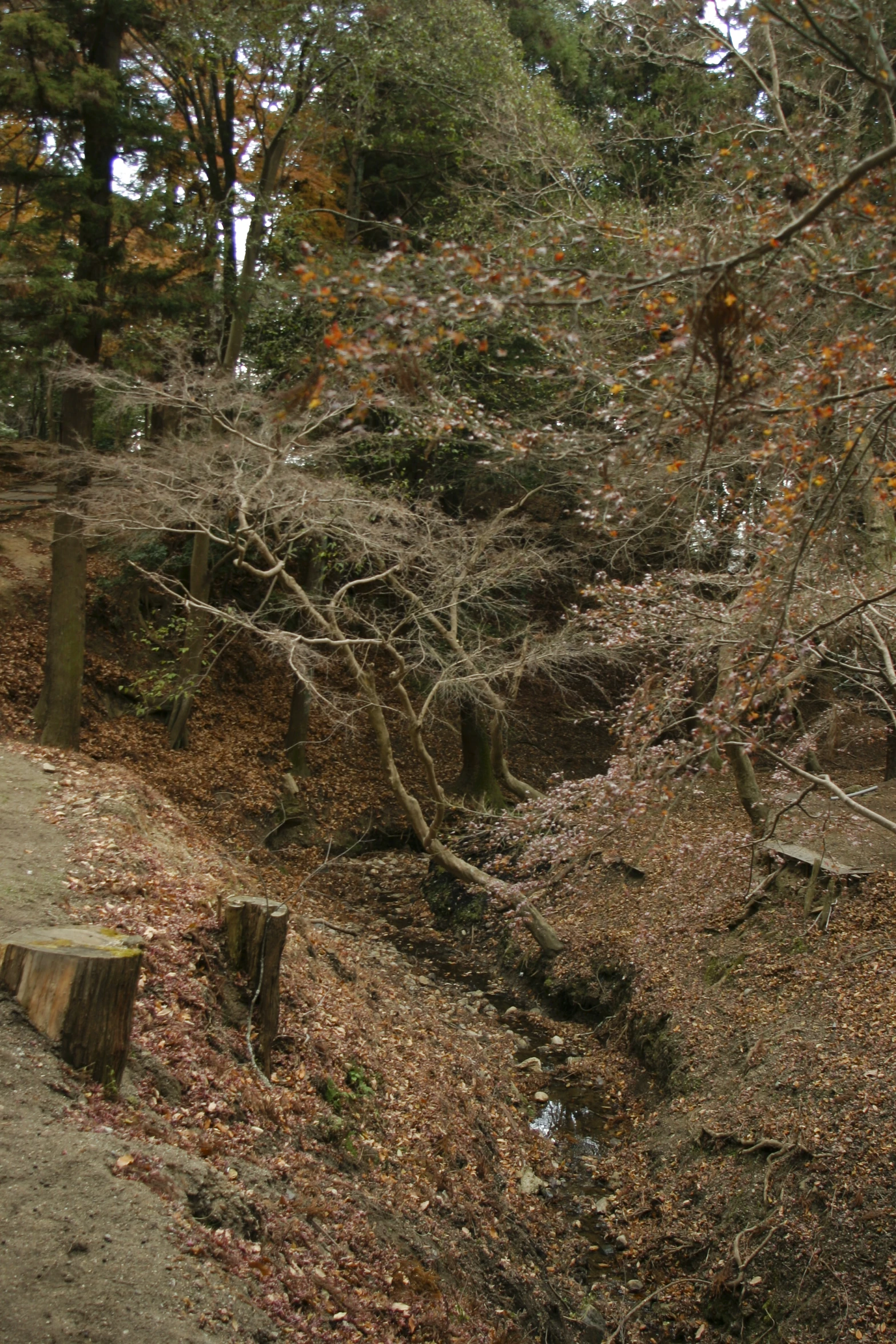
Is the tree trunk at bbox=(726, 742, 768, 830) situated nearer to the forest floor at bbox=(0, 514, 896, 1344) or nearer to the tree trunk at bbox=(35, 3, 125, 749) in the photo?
the forest floor at bbox=(0, 514, 896, 1344)

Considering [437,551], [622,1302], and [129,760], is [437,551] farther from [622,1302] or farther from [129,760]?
[622,1302]

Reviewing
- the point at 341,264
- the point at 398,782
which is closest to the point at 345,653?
the point at 398,782

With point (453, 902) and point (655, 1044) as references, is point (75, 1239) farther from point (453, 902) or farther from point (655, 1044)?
point (453, 902)

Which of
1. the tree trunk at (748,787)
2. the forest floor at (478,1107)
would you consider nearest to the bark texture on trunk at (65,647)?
the forest floor at (478,1107)

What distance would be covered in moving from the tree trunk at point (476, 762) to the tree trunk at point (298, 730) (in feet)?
8.50

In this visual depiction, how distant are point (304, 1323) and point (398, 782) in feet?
26.6

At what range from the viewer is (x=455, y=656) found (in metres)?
12.4

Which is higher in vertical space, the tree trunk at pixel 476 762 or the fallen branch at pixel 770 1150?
the tree trunk at pixel 476 762

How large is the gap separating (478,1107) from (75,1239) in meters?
4.64

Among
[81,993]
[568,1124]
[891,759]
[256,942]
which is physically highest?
[891,759]

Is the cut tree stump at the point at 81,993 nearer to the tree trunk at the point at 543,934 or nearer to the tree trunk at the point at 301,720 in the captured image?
the tree trunk at the point at 543,934

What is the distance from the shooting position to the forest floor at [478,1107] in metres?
3.70

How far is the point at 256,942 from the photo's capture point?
5.79 meters

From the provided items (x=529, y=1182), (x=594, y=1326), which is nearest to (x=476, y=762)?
(x=529, y=1182)
